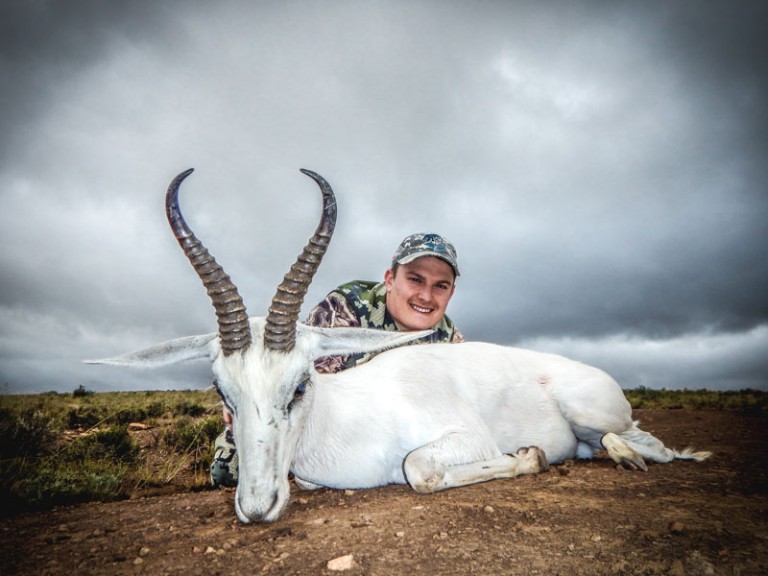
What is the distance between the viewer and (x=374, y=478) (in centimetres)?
388

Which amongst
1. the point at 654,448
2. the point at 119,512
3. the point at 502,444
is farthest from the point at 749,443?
the point at 119,512

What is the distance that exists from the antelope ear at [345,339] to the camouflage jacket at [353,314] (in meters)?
2.30

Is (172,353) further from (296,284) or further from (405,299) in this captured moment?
(405,299)

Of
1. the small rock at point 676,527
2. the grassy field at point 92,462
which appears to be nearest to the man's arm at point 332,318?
the grassy field at point 92,462

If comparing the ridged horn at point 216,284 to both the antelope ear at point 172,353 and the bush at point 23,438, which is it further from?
the bush at point 23,438

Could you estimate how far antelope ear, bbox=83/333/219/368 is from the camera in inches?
139

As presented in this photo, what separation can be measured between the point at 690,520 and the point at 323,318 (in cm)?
466

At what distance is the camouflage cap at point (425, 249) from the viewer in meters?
6.32

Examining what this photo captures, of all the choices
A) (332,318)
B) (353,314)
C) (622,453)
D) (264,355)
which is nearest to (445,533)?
(264,355)

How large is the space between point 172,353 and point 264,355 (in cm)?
92

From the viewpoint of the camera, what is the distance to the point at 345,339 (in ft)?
12.2

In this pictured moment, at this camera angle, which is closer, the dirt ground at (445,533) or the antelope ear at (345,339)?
the dirt ground at (445,533)

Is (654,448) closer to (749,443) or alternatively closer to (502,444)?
(502,444)

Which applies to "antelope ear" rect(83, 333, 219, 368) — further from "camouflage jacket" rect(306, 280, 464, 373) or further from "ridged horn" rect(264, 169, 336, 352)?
"camouflage jacket" rect(306, 280, 464, 373)
